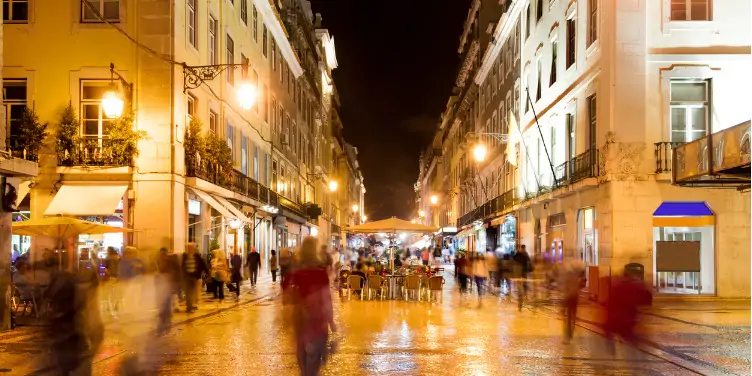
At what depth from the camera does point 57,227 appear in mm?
17797

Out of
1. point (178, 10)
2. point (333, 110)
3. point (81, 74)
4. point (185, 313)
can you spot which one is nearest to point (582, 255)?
point (185, 313)

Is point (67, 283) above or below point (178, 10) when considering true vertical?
below

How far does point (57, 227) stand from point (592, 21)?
56.9 feet

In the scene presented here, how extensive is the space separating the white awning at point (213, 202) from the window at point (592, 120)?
12.5 m

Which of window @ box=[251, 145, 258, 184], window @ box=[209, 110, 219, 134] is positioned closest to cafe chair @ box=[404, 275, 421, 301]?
window @ box=[209, 110, 219, 134]

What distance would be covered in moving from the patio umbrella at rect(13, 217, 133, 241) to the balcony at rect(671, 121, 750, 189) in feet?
46.8

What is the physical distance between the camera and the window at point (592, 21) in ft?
77.6

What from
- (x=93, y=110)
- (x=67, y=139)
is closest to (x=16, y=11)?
(x=93, y=110)

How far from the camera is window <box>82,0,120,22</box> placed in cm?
2238

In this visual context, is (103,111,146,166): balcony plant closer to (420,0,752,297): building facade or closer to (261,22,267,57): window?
(420,0,752,297): building facade

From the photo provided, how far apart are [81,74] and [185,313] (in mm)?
8608

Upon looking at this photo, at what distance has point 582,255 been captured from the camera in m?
26.0

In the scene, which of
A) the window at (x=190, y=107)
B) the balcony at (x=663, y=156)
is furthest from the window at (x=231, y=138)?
the balcony at (x=663, y=156)

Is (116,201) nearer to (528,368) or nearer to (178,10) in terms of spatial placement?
(178,10)
